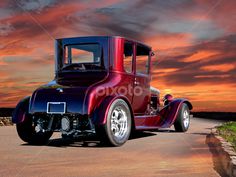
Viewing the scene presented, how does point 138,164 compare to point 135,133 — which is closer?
point 138,164

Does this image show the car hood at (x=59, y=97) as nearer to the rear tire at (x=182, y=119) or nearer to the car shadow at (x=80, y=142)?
the car shadow at (x=80, y=142)

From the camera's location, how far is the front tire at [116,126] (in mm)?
8742

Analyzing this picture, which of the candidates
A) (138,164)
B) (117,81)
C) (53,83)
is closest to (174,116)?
(117,81)

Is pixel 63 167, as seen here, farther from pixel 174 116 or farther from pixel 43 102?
pixel 174 116

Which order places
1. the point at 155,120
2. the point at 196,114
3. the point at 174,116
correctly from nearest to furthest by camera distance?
1. the point at 155,120
2. the point at 174,116
3. the point at 196,114

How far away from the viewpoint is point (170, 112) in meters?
12.2

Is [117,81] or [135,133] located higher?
[117,81]

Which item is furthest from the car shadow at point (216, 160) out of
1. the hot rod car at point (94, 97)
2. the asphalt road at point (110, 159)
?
the hot rod car at point (94, 97)

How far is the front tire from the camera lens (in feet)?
28.7

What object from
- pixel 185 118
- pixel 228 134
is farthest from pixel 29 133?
pixel 185 118

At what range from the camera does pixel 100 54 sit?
9.81m

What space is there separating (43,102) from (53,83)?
645 mm

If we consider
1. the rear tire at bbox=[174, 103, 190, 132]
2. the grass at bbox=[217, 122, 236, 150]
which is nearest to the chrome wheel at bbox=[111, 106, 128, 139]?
the grass at bbox=[217, 122, 236, 150]

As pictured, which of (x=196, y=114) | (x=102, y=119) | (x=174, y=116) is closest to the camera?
(x=102, y=119)
